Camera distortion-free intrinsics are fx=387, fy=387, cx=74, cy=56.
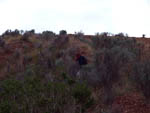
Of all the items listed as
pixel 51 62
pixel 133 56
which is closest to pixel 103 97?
pixel 133 56

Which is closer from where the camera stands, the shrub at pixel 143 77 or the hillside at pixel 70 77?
the hillside at pixel 70 77

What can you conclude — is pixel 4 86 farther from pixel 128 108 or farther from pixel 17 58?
pixel 17 58

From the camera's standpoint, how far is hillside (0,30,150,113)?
325 inches

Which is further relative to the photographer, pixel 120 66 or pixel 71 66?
pixel 71 66

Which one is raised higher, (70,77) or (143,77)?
(143,77)

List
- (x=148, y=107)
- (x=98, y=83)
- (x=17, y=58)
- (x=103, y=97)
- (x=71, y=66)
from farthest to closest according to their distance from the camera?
(x=17, y=58)
(x=71, y=66)
(x=98, y=83)
(x=103, y=97)
(x=148, y=107)

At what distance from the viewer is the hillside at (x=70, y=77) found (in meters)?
8.25

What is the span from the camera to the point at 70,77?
13.4 meters

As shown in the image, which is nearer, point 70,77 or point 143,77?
point 143,77

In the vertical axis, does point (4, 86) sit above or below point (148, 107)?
above

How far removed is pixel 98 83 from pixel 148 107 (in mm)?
2834

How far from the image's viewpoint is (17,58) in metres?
20.9

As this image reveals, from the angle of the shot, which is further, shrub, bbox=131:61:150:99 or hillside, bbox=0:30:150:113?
shrub, bbox=131:61:150:99

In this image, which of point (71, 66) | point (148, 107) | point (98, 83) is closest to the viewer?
point (148, 107)
